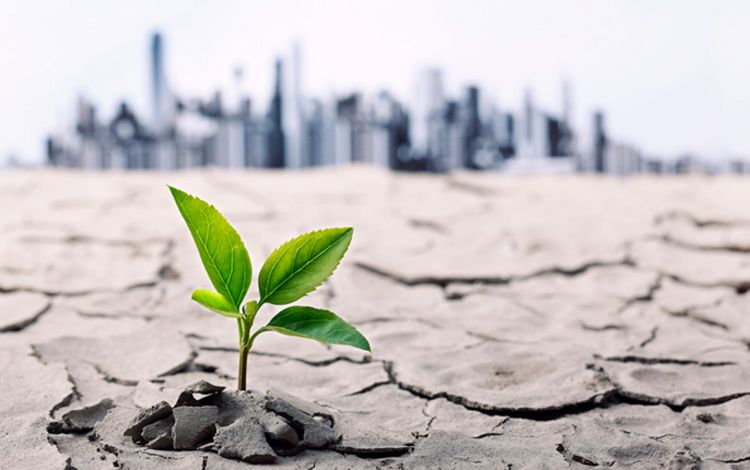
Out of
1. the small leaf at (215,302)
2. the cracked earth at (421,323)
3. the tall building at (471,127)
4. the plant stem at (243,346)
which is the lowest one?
the cracked earth at (421,323)

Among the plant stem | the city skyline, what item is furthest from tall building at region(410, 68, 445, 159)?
the plant stem

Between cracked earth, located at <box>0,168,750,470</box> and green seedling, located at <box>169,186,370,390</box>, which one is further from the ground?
green seedling, located at <box>169,186,370,390</box>

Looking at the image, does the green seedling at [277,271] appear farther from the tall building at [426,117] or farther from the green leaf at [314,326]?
the tall building at [426,117]

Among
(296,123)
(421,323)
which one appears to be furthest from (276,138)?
(421,323)

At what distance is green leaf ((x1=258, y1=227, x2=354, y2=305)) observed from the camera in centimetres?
108

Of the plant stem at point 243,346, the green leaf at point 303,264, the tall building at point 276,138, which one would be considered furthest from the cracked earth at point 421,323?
the tall building at point 276,138

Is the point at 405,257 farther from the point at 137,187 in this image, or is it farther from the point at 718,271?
the point at 137,187

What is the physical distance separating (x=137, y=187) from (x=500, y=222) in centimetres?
162

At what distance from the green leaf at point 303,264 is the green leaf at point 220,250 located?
32 mm

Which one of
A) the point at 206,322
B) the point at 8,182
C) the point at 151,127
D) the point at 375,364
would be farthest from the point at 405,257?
the point at 151,127

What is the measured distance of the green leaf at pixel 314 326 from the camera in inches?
41.2

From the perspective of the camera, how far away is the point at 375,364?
1543 millimetres

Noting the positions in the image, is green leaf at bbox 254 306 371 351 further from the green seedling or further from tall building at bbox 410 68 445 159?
tall building at bbox 410 68 445 159

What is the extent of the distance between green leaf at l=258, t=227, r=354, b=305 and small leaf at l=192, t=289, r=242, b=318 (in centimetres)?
5
